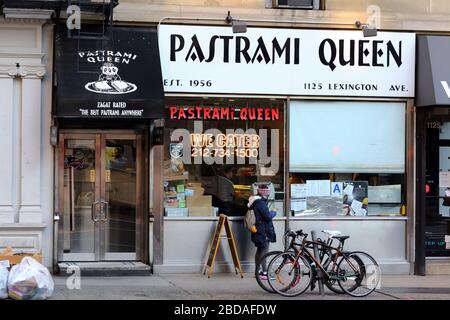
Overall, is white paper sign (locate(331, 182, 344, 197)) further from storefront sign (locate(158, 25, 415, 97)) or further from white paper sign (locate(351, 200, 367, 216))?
storefront sign (locate(158, 25, 415, 97))

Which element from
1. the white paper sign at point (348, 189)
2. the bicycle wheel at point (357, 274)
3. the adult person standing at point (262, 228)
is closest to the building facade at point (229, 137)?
the white paper sign at point (348, 189)

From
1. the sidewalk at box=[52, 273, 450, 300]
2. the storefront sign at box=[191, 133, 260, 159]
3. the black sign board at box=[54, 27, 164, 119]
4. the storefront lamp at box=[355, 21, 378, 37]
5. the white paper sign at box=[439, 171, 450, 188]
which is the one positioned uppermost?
the storefront lamp at box=[355, 21, 378, 37]

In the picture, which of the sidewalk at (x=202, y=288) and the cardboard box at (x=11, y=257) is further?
the cardboard box at (x=11, y=257)

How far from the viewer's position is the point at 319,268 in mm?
11539

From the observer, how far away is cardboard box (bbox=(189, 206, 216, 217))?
45.6ft

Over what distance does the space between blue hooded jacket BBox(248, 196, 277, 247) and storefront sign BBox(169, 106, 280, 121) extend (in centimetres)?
187

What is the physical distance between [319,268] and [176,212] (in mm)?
3326

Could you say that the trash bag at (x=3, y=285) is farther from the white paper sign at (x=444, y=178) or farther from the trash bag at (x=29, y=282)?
the white paper sign at (x=444, y=178)

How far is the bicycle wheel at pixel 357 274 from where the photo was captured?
38.1 ft

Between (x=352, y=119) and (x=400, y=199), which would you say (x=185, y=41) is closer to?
(x=352, y=119)

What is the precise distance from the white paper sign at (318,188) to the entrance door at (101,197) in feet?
10.3

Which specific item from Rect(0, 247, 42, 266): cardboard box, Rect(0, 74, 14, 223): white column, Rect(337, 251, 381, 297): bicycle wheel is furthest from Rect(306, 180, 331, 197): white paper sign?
Rect(0, 74, 14, 223): white column

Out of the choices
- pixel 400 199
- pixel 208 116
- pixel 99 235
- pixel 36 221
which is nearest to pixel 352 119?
pixel 400 199

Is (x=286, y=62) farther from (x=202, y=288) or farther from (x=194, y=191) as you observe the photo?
(x=202, y=288)
